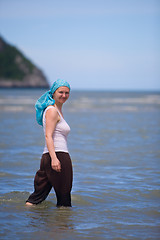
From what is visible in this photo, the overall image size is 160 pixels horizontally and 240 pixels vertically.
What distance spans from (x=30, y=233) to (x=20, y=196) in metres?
1.56

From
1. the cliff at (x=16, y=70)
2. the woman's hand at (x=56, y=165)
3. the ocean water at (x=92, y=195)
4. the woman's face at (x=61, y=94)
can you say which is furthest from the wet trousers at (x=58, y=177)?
the cliff at (x=16, y=70)

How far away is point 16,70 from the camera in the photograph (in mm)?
187625

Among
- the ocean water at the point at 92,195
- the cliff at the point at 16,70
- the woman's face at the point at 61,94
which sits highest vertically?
the cliff at the point at 16,70


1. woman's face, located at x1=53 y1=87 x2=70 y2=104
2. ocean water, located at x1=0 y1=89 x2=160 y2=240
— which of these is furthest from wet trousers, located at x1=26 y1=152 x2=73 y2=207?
woman's face, located at x1=53 y1=87 x2=70 y2=104

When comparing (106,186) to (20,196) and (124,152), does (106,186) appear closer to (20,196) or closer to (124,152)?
(20,196)

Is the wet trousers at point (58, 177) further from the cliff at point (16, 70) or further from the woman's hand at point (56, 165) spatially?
the cliff at point (16, 70)

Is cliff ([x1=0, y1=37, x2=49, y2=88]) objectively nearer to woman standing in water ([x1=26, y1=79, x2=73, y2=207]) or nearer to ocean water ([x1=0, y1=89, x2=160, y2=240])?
ocean water ([x1=0, y1=89, x2=160, y2=240])

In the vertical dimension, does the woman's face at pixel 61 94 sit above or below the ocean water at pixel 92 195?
above

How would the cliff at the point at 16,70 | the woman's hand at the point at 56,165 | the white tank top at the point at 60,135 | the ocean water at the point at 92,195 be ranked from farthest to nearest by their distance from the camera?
the cliff at the point at 16,70 < the white tank top at the point at 60,135 < the woman's hand at the point at 56,165 < the ocean water at the point at 92,195

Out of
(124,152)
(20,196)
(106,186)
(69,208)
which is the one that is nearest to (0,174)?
(20,196)

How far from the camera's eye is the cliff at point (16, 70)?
18180 centimetres

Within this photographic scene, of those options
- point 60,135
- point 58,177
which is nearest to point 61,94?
point 60,135

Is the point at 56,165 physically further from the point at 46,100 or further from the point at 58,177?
the point at 46,100

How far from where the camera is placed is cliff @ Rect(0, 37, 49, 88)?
18180 cm
